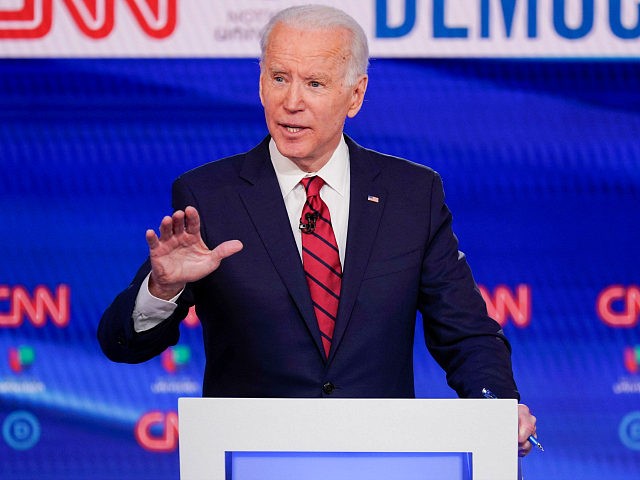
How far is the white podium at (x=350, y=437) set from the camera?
1334 millimetres

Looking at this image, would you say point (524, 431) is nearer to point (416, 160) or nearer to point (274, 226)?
point (274, 226)

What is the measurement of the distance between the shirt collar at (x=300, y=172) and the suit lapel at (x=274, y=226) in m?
0.02

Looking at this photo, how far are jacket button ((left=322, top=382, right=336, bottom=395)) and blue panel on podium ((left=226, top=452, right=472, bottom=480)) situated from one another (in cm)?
64

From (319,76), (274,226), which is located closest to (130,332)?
(274,226)

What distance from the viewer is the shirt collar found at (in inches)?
84.1

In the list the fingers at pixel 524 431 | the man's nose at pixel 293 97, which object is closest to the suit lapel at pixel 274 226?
the man's nose at pixel 293 97

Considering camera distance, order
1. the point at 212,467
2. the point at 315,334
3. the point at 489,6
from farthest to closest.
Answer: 1. the point at 489,6
2. the point at 315,334
3. the point at 212,467

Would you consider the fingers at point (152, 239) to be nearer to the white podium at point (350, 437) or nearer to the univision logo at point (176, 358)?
the white podium at point (350, 437)

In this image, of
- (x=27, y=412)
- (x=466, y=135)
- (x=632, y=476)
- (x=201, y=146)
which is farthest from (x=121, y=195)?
(x=632, y=476)

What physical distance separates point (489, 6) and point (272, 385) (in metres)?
1.87

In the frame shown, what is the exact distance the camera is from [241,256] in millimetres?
2025

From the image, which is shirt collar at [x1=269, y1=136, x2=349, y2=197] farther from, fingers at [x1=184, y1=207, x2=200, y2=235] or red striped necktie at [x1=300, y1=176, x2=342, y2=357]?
fingers at [x1=184, y1=207, x2=200, y2=235]

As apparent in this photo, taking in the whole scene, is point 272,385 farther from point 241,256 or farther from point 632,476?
point 632,476

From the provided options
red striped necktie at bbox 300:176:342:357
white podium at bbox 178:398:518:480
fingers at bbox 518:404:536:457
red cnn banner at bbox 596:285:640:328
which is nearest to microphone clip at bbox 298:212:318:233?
red striped necktie at bbox 300:176:342:357
